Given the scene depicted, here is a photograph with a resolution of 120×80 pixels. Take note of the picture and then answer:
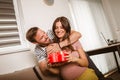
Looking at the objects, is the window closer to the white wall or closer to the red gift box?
the white wall

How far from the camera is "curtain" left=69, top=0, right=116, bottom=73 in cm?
356

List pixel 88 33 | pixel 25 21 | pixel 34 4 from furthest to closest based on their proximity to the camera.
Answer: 1. pixel 88 33
2. pixel 34 4
3. pixel 25 21

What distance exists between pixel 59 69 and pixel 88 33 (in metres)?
2.22

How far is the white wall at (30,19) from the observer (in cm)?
196

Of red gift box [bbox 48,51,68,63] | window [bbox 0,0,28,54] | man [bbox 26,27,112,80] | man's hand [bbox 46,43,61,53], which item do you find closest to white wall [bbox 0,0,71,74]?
window [bbox 0,0,28,54]

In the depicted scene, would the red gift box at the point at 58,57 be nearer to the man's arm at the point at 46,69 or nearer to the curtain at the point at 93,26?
the man's arm at the point at 46,69

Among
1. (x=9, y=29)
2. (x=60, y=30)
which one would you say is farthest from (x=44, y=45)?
(x=9, y=29)

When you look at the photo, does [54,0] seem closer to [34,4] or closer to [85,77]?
[34,4]

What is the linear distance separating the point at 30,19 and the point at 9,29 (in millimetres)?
333

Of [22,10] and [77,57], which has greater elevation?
[22,10]

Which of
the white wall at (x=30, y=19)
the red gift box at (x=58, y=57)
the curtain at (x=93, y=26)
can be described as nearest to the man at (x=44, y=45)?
the red gift box at (x=58, y=57)

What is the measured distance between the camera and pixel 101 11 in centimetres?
436

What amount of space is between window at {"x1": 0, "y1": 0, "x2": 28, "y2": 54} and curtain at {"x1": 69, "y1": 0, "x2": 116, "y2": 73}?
1578 millimetres

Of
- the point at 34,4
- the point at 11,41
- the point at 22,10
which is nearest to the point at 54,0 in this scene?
the point at 34,4
